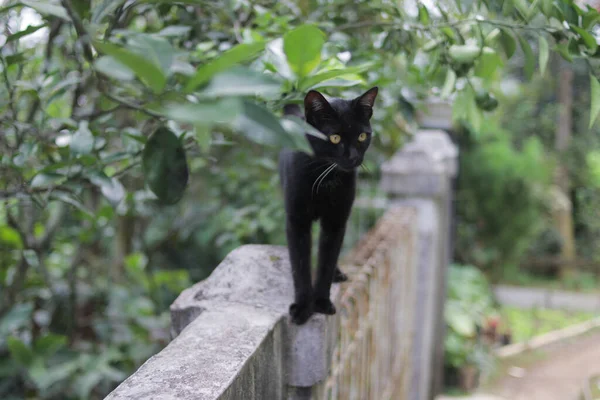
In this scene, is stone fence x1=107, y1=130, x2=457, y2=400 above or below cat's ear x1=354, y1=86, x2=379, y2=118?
below

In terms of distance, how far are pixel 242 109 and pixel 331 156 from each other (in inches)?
25.6

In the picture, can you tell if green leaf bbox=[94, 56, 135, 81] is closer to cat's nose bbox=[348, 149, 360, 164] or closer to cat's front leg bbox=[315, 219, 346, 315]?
cat's nose bbox=[348, 149, 360, 164]

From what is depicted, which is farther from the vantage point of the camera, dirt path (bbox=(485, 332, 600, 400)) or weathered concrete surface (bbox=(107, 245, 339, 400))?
dirt path (bbox=(485, 332, 600, 400))

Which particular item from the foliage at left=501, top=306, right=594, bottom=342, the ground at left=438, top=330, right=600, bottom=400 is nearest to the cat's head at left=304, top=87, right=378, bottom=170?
the ground at left=438, top=330, right=600, bottom=400

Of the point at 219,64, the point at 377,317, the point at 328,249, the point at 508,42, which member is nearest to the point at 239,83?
the point at 219,64

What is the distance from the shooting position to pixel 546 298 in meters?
8.75

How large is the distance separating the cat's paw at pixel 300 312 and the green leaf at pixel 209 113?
A: 799mm

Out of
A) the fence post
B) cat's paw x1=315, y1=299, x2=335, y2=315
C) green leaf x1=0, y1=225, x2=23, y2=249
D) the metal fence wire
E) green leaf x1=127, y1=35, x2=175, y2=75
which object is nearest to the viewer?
green leaf x1=127, y1=35, x2=175, y2=75

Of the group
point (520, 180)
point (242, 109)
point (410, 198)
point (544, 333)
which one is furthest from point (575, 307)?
point (242, 109)

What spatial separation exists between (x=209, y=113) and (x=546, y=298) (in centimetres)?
935

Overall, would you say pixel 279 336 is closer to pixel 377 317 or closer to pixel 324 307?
pixel 324 307

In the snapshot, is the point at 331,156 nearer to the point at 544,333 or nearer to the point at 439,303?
the point at 439,303

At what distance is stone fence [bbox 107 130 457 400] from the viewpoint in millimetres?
874

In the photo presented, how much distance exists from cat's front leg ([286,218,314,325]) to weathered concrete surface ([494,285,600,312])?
7820 mm
